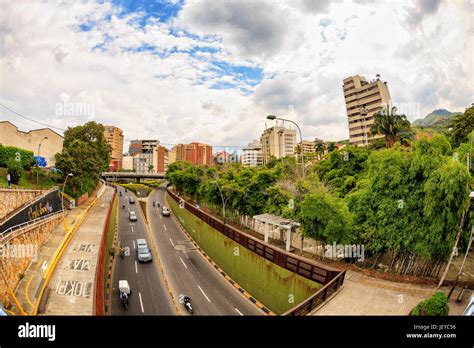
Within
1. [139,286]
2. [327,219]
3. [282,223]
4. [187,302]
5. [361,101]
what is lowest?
[139,286]

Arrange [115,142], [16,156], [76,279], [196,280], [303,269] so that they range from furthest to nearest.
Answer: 1. [115,142]
2. [16,156]
3. [196,280]
4. [76,279]
5. [303,269]

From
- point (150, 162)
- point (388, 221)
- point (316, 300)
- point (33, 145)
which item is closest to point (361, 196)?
point (388, 221)

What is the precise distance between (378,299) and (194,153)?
152851 mm

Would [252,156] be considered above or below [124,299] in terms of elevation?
above

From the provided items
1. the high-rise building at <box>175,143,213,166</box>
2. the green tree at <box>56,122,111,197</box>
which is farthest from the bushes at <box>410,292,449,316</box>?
the high-rise building at <box>175,143,213,166</box>

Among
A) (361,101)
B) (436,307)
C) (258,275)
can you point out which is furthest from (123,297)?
(361,101)

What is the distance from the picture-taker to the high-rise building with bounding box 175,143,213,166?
15912cm

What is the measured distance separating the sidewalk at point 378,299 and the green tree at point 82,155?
1357 inches

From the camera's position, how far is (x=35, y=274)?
15.0 metres

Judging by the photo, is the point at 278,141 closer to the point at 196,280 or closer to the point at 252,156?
the point at 252,156

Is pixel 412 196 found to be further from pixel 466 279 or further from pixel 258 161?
pixel 258 161

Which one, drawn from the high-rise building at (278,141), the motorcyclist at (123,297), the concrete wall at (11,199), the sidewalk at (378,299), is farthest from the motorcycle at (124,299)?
the high-rise building at (278,141)

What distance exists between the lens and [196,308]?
1769 cm

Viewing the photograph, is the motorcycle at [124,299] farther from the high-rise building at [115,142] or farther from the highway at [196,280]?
the high-rise building at [115,142]
